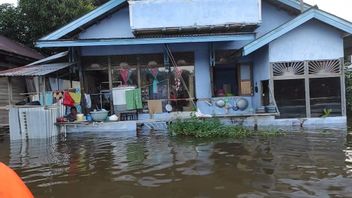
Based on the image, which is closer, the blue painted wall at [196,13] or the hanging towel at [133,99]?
the blue painted wall at [196,13]

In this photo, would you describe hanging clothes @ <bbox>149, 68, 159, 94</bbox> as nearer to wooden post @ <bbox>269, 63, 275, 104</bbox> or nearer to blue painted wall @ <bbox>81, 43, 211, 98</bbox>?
blue painted wall @ <bbox>81, 43, 211, 98</bbox>

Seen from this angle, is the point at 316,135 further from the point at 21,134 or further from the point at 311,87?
the point at 21,134

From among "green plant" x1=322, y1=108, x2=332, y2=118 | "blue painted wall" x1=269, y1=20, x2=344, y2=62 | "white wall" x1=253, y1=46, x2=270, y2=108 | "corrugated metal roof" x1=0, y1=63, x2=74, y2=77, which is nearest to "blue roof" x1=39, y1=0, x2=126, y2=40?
"corrugated metal roof" x1=0, y1=63, x2=74, y2=77

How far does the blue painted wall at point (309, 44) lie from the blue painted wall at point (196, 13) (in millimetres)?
1286

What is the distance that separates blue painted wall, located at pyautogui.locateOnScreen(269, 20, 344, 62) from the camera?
601 inches

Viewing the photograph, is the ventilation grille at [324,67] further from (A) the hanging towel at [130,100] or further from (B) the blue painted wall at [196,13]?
(A) the hanging towel at [130,100]

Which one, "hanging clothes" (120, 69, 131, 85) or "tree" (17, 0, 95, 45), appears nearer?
"hanging clothes" (120, 69, 131, 85)

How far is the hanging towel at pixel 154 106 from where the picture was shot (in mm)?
16250

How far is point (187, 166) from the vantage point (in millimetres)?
8867

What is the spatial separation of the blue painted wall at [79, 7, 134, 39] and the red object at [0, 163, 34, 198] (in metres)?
13.3

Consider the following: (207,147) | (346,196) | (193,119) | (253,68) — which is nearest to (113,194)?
(346,196)

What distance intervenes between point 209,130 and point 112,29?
6.31 meters

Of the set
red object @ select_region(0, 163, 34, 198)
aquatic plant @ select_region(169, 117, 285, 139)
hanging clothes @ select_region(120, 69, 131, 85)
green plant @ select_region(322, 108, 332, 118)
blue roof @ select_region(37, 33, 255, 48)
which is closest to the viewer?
red object @ select_region(0, 163, 34, 198)

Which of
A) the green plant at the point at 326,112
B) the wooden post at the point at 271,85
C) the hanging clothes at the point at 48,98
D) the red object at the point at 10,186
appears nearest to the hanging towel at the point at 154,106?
the hanging clothes at the point at 48,98
